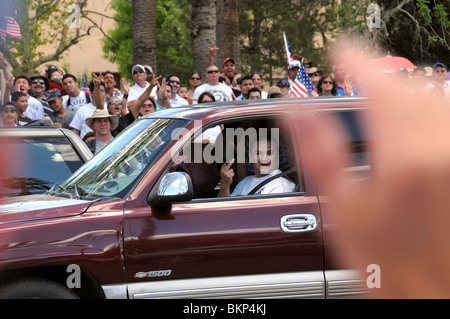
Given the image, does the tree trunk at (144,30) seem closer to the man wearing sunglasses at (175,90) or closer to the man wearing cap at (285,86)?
the man wearing cap at (285,86)

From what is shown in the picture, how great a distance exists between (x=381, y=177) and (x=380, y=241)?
0.47 meters

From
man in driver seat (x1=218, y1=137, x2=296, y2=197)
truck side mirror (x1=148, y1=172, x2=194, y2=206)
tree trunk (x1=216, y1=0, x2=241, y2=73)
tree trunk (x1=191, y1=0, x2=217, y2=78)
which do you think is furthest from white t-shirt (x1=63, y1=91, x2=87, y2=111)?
truck side mirror (x1=148, y1=172, x2=194, y2=206)

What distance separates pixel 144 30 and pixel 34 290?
14.4 m

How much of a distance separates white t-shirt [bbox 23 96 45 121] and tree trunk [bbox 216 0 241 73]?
7.67 meters

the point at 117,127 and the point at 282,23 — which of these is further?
the point at 282,23

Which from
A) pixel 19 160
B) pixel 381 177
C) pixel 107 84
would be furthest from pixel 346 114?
pixel 107 84

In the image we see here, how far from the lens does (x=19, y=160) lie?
256 inches

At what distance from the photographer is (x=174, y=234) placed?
15.6 feet

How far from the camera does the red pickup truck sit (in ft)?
15.1

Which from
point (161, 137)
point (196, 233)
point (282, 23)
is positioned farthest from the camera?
point (282, 23)

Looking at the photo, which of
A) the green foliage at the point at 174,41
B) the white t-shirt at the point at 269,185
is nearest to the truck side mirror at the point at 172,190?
the white t-shirt at the point at 269,185

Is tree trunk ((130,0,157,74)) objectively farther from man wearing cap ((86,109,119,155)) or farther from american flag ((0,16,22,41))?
man wearing cap ((86,109,119,155))
